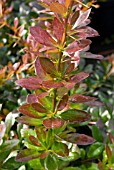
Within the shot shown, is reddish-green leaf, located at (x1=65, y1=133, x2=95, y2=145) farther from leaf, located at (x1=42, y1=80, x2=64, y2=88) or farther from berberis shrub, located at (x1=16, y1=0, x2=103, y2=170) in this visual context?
leaf, located at (x1=42, y1=80, x2=64, y2=88)

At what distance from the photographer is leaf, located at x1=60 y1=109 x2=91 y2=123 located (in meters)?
0.76

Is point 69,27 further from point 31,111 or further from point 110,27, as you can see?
point 110,27

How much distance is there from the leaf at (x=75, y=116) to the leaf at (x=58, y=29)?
0.17 meters

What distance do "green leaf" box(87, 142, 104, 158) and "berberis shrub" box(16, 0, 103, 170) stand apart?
0.42 ft

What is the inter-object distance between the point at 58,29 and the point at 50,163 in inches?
12.3

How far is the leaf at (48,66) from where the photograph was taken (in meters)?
0.71

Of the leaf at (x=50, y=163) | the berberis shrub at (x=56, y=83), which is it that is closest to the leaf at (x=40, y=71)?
the berberis shrub at (x=56, y=83)

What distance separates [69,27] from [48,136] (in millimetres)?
254

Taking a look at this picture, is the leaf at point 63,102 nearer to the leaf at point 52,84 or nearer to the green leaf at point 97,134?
the leaf at point 52,84

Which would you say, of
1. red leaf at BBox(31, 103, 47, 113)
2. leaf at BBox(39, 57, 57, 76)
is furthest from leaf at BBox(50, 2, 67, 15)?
red leaf at BBox(31, 103, 47, 113)

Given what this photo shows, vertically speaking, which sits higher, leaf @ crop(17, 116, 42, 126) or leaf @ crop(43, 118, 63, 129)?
leaf @ crop(43, 118, 63, 129)

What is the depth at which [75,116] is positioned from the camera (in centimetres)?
77

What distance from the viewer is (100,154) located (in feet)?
3.11

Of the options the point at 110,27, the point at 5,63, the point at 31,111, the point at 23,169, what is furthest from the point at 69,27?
the point at 110,27
